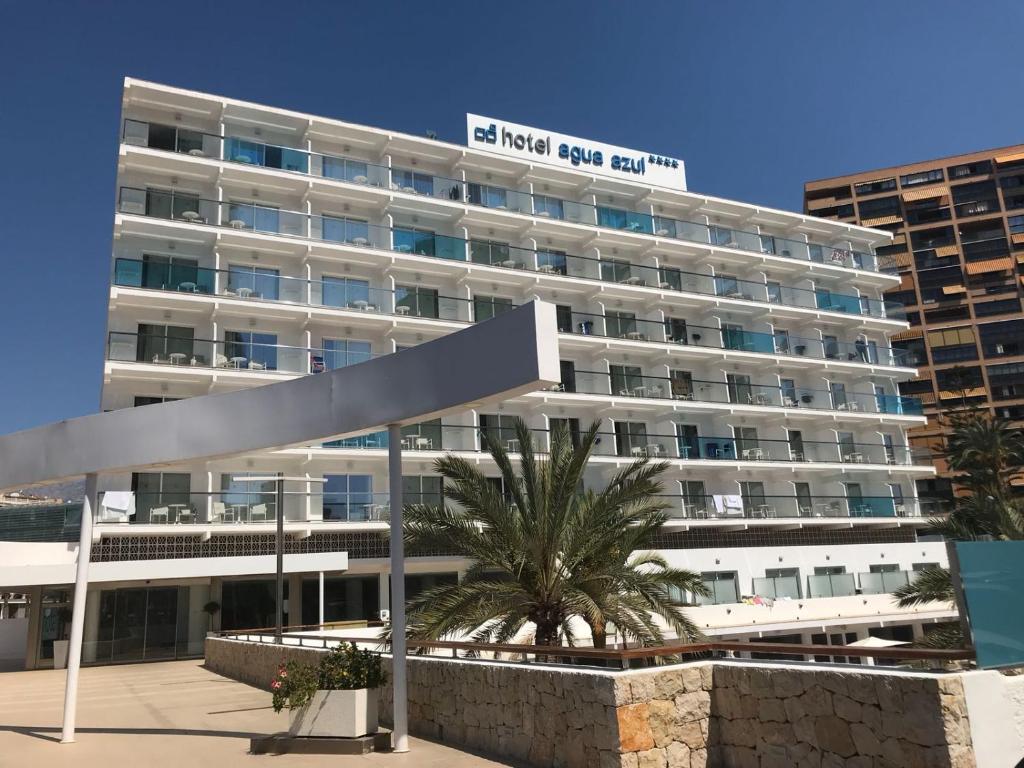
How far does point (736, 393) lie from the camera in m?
40.3

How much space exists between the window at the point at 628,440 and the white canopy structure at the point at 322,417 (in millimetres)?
26202

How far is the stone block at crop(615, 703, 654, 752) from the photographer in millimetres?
7551

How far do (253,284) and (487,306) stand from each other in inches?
399

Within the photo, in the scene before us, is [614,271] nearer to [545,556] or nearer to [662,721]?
[545,556]

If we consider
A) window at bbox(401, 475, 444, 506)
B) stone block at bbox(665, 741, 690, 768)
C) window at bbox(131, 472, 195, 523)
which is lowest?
stone block at bbox(665, 741, 690, 768)

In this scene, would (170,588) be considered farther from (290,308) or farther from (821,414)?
(821,414)

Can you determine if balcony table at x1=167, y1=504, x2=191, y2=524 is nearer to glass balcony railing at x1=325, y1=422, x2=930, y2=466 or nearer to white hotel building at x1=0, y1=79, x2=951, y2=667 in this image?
white hotel building at x1=0, y1=79, x2=951, y2=667

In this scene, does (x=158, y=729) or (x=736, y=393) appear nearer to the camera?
(x=158, y=729)

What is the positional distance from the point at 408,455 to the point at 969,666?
25.2m

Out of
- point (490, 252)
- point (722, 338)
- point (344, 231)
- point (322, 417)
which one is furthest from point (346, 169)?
point (322, 417)

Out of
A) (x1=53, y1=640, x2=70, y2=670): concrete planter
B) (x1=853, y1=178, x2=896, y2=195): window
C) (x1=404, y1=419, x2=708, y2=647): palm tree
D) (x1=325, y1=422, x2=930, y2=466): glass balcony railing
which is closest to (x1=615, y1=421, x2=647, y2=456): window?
(x1=325, y1=422, x2=930, y2=466): glass balcony railing

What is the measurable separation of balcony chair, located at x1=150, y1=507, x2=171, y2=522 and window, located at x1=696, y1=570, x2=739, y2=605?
724 inches

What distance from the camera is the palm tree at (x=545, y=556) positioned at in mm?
13133

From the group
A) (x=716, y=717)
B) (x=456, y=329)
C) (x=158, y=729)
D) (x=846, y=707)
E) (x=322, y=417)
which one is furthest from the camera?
(x=456, y=329)
